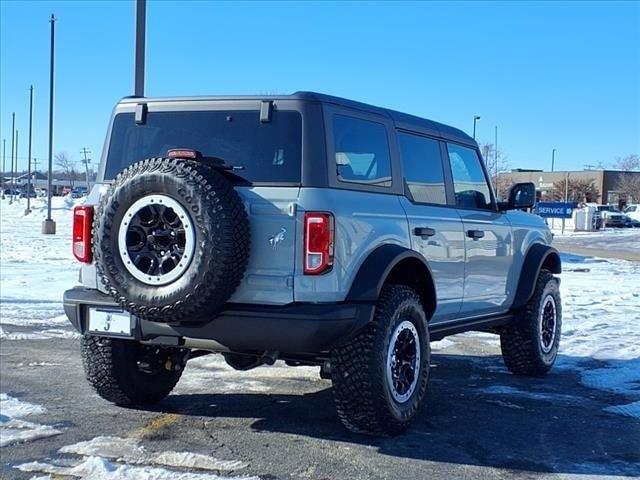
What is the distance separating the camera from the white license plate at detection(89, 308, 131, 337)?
16.2ft

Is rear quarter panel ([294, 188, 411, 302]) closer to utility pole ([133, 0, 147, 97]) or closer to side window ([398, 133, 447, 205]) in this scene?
side window ([398, 133, 447, 205])

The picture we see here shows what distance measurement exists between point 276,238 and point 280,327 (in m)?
0.51

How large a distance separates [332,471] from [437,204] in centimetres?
233

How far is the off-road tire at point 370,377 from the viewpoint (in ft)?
15.9

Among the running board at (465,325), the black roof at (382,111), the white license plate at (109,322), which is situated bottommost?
the running board at (465,325)

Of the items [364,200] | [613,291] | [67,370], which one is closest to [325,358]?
[364,200]

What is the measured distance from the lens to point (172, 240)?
4.61 m

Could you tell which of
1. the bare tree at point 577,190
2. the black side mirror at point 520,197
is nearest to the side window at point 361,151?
the black side mirror at point 520,197

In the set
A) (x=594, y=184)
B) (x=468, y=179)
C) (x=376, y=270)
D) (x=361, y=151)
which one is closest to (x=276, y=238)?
(x=376, y=270)

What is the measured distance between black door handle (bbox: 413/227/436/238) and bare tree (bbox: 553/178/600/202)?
266 ft

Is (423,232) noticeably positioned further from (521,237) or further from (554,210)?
(554,210)

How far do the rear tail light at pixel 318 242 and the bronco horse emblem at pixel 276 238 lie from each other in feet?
0.44

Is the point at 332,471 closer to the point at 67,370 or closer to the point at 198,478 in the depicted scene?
the point at 198,478

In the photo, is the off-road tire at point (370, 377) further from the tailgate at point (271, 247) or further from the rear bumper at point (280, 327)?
the tailgate at point (271, 247)
